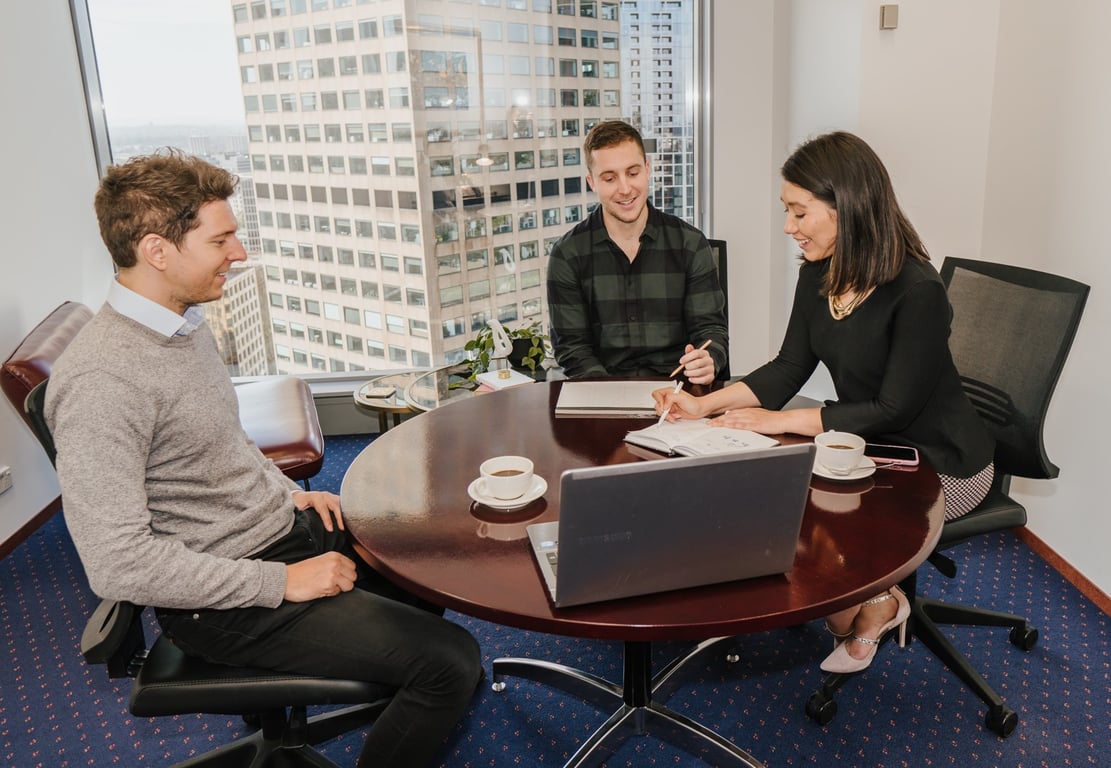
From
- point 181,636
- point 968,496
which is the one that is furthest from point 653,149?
point 181,636

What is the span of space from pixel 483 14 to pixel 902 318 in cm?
263

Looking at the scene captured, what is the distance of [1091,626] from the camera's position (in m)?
2.19

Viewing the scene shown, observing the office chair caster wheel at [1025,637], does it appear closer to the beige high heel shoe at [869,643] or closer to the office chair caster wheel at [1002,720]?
the office chair caster wheel at [1002,720]

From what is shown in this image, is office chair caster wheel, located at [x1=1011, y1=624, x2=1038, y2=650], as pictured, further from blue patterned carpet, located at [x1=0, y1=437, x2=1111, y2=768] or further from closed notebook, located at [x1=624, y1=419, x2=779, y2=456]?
closed notebook, located at [x1=624, y1=419, x2=779, y2=456]

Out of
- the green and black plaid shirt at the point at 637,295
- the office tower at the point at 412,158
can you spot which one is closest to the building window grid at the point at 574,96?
the office tower at the point at 412,158

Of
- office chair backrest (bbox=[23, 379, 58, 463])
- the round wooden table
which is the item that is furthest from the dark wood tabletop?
office chair backrest (bbox=[23, 379, 58, 463])

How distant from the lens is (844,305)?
182cm

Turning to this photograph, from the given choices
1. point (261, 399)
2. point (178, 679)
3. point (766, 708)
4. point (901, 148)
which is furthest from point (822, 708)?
point (261, 399)

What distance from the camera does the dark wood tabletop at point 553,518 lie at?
1.08m

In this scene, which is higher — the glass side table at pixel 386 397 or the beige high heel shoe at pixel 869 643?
the glass side table at pixel 386 397

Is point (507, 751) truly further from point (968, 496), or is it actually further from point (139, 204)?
point (139, 204)

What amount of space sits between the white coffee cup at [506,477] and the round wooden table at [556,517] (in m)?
0.04

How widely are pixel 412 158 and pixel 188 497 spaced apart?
2.57 metres

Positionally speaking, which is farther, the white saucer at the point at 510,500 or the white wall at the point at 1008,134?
the white wall at the point at 1008,134
